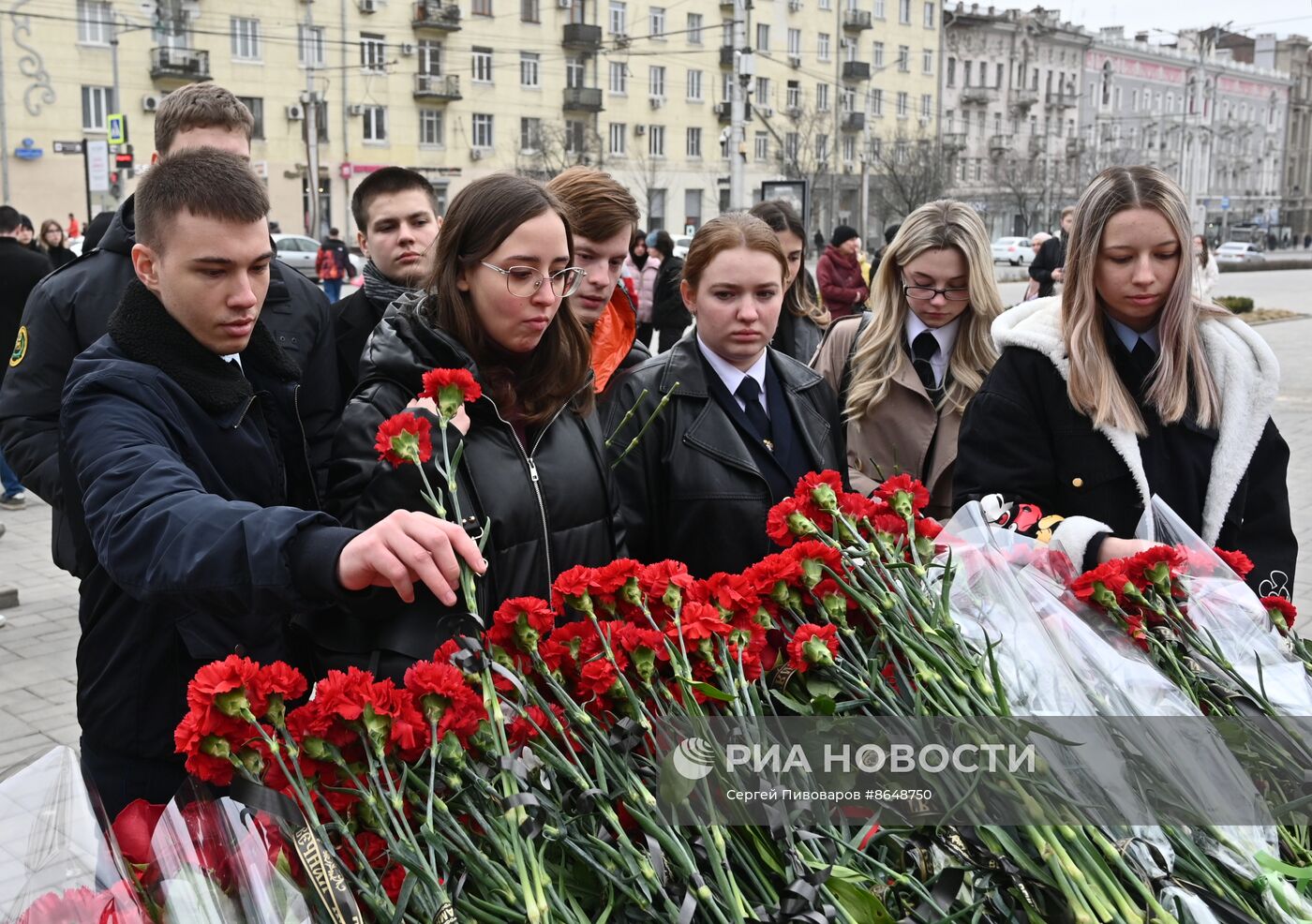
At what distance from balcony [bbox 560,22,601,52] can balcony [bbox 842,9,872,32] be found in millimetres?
15108

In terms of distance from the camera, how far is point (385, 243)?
13.5 feet

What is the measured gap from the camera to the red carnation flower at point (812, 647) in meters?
1.63

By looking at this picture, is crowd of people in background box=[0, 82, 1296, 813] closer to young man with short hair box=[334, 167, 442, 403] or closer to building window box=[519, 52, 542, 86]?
young man with short hair box=[334, 167, 442, 403]

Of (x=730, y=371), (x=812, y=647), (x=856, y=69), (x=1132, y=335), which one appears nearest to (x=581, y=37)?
(x=856, y=69)

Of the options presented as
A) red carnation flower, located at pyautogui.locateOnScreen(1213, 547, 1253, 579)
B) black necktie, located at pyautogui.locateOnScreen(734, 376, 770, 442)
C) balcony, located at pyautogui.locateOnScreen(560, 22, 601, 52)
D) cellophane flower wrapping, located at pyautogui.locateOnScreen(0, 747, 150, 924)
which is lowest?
cellophane flower wrapping, located at pyautogui.locateOnScreen(0, 747, 150, 924)

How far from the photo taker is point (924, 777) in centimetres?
150

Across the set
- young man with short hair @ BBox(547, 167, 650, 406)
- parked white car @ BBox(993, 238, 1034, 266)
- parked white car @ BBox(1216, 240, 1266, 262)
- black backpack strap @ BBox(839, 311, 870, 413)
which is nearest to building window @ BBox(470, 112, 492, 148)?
parked white car @ BBox(993, 238, 1034, 266)

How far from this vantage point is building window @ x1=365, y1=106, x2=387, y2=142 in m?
42.6

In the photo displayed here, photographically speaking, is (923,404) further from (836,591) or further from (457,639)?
(457,639)

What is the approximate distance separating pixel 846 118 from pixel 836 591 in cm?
5929

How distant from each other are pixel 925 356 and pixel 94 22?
3924cm

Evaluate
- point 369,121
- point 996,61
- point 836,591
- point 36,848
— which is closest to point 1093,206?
point 836,591

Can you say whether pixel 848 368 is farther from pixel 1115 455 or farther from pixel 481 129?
pixel 481 129

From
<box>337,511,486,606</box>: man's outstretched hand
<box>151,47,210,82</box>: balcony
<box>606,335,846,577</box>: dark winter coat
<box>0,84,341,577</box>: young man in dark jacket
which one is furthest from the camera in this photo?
<box>151,47,210,82</box>: balcony
